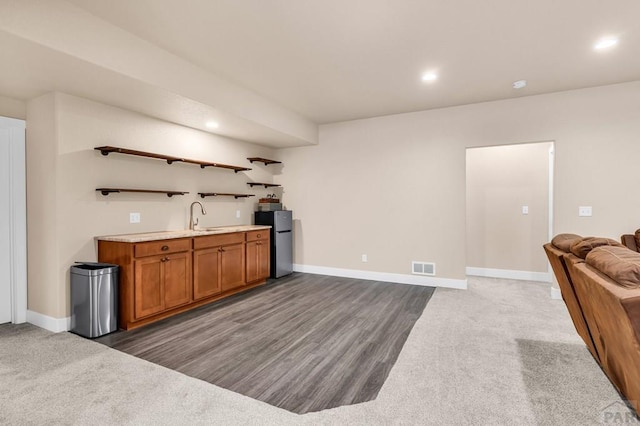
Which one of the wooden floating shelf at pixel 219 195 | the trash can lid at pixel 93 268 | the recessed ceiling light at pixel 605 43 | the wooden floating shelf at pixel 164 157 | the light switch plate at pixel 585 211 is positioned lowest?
the trash can lid at pixel 93 268

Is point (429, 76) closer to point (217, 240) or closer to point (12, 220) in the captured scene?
point (217, 240)

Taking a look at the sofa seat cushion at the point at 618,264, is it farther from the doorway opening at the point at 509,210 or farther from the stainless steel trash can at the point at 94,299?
the stainless steel trash can at the point at 94,299

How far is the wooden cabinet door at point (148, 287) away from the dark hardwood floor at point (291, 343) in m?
0.19

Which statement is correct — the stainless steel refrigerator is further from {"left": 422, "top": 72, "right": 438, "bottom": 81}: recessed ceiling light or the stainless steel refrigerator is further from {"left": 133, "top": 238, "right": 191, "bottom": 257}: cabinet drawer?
{"left": 422, "top": 72, "right": 438, "bottom": 81}: recessed ceiling light

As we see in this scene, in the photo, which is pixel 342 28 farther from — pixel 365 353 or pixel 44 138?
pixel 44 138

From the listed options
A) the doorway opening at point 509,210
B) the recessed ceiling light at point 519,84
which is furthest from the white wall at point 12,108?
the doorway opening at point 509,210

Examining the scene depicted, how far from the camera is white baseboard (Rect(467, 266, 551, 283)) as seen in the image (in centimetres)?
511

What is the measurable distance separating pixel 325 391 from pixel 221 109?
120 inches

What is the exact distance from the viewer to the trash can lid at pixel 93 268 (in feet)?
9.88

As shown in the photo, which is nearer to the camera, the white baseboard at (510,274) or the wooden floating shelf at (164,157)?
the wooden floating shelf at (164,157)

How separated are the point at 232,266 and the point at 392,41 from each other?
329 centimetres

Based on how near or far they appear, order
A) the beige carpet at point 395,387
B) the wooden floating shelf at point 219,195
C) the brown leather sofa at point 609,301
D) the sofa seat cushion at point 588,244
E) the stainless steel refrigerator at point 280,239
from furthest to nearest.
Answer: the stainless steel refrigerator at point 280,239 < the wooden floating shelf at point 219,195 < the sofa seat cushion at point 588,244 < the beige carpet at point 395,387 < the brown leather sofa at point 609,301

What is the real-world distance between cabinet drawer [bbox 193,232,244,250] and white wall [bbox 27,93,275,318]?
0.64 meters

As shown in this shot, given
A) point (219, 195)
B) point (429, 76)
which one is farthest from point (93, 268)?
point (429, 76)
